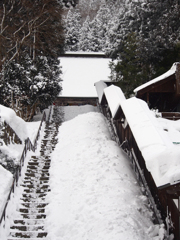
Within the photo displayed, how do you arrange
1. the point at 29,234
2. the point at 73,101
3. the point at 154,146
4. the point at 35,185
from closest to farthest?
the point at 154,146 < the point at 29,234 < the point at 35,185 < the point at 73,101

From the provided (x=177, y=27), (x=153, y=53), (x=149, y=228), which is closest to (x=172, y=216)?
(x=149, y=228)

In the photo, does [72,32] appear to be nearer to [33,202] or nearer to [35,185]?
[35,185]

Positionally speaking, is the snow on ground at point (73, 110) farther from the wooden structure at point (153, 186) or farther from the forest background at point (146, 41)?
the wooden structure at point (153, 186)

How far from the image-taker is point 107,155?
47.9 ft

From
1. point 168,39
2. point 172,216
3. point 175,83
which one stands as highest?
point 168,39

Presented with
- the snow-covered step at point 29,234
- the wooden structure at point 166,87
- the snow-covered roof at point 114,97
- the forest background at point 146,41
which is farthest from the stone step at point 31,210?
the forest background at point 146,41

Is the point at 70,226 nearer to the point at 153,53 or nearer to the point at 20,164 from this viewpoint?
the point at 20,164

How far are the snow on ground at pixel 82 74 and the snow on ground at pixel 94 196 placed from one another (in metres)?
13.3

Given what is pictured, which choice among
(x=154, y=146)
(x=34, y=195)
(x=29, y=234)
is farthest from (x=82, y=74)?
(x=29, y=234)

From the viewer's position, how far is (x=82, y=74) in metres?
34.7

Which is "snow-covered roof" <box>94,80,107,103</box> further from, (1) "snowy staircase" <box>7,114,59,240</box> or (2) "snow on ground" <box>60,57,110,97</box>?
(1) "snowy staircase" <box>7,114,59,240</box>

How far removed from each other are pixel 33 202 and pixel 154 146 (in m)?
5.35

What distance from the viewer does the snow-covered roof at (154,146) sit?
7.72m

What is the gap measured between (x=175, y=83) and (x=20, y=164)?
9646 mm
